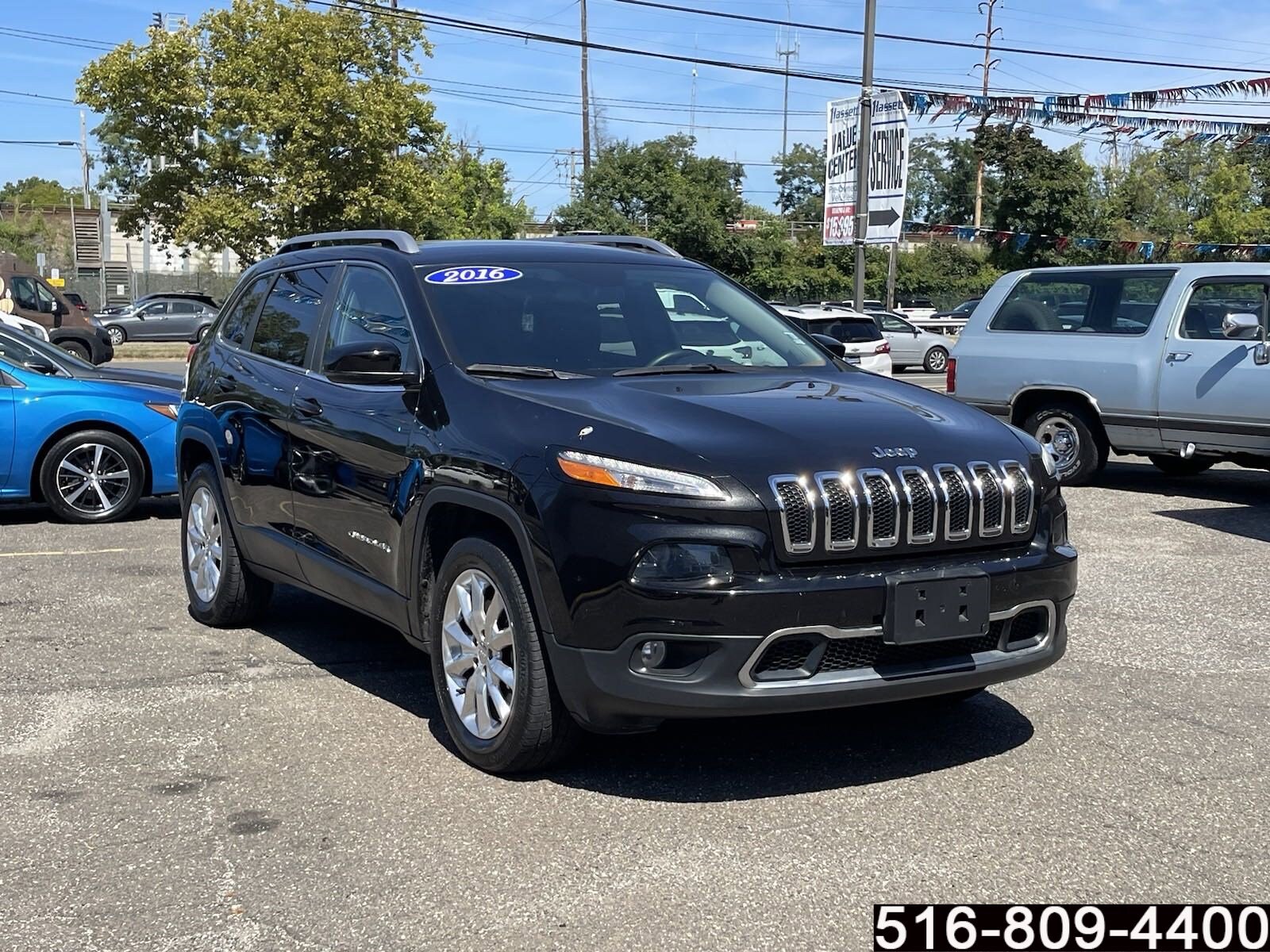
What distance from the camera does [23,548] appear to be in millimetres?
9148

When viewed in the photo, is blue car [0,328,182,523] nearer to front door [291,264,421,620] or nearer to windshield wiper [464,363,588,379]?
front door [291,264,421,620]

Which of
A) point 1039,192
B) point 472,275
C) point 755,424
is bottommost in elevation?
point 755,424

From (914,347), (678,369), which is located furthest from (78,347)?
(678,369)

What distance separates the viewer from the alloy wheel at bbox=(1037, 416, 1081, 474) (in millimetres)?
11859

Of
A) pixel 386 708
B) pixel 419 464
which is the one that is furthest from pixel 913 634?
pixel 386 708

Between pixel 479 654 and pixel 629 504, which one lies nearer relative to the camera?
pixel 629 504

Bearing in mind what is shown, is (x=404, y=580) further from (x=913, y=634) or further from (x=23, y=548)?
(x=23, y=548)

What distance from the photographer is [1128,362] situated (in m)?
11.3

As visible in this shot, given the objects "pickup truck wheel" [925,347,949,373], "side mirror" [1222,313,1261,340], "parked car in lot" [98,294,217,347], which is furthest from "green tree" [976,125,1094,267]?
"side mirror" [1222,313,1261,340]

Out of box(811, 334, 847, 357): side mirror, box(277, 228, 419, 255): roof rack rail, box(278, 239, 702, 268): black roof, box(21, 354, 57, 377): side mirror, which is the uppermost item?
box(277, 228, 419, 255): roof rack rail

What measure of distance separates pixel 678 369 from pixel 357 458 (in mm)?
1253

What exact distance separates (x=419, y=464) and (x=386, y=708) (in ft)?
3.70

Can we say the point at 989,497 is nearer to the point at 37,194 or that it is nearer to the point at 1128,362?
the point at 1128,362

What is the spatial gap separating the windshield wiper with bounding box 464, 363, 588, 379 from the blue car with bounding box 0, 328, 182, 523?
550cm
